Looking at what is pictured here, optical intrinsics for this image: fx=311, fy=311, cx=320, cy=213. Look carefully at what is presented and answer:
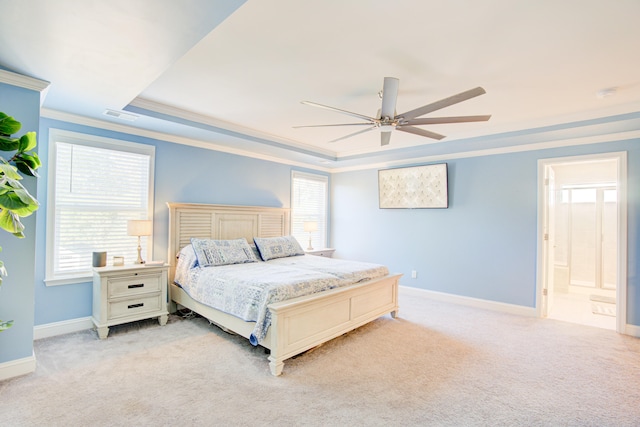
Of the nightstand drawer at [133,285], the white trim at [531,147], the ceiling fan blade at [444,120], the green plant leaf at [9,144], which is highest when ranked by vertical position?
the white trim at [531,147]

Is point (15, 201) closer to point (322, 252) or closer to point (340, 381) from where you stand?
point (340, 381)

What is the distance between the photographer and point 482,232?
185 inches

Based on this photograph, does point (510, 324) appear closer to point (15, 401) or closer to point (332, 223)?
point (332, 223)

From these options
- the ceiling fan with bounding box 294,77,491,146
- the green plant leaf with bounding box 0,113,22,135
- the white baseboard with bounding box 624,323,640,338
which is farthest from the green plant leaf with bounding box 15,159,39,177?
the white baseboard with bounding box 624,323,640,338

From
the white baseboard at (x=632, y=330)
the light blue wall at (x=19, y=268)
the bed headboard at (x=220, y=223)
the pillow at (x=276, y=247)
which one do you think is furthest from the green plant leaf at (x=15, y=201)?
the white baseboard at (x=632, y=330)

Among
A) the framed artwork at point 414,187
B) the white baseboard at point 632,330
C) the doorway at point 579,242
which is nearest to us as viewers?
the white baseboard at point 632,330

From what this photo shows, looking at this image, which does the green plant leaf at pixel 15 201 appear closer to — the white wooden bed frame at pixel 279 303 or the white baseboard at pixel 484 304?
the white wooden bed frame at pixel 279 303

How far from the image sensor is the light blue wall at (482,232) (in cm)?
391

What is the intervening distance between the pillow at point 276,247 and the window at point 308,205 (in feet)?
3.17

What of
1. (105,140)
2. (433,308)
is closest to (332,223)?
(433,308)

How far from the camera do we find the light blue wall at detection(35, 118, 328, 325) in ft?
10.8

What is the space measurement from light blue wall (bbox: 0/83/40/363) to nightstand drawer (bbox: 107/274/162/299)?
31.1 inches

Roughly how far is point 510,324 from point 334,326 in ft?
7.89

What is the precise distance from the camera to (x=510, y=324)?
→ 12.9ft
